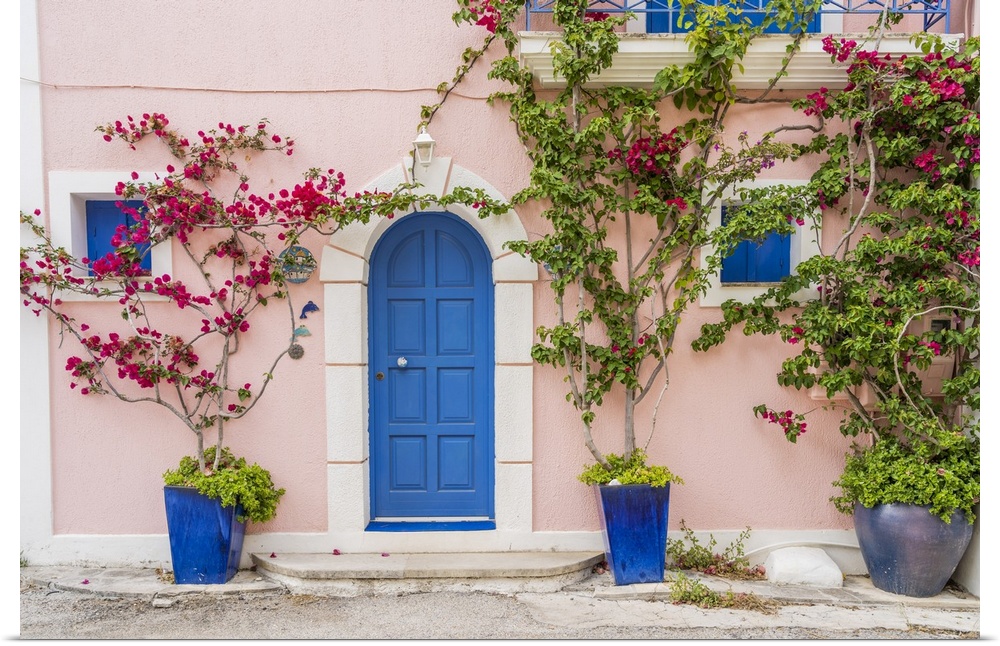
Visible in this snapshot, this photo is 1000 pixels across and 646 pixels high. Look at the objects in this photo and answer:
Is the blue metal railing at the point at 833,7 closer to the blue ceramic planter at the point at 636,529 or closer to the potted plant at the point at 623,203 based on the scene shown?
the potted plant at the point at 623,203

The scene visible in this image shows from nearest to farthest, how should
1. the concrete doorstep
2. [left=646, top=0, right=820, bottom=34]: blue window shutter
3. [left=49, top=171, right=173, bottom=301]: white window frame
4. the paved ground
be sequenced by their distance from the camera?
the paved ground < the concrete doorstep < [left=49, top=171, right=173, bottom=301]: white window frame < [left=646, top=0, right=820, bottom=34]: blue window shutter

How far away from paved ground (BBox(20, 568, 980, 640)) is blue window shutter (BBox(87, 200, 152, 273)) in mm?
2130

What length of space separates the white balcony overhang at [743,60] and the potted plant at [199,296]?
1261 millimetres

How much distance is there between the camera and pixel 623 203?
4258 millimetres

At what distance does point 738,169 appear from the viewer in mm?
4215

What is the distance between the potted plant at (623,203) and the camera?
4.10m

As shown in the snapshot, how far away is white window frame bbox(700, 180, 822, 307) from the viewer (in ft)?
14.5

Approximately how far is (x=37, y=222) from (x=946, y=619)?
6105mm

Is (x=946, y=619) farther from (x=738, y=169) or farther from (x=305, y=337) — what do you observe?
(x=305, y=337)

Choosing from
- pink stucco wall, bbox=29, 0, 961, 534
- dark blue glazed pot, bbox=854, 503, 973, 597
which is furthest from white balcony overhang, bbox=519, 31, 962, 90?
dark blue glazed pot, bbox=854, 503, 973, 597

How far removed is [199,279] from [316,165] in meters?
1.08

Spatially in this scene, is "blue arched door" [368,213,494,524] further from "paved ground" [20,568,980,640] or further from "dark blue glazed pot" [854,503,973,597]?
"dark blue glazed pot" [854,503,973,597]

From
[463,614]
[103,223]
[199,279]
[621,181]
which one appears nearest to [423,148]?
[621,181]

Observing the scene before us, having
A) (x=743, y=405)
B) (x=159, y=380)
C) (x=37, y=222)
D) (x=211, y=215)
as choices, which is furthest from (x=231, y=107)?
(x=743, y=405)
